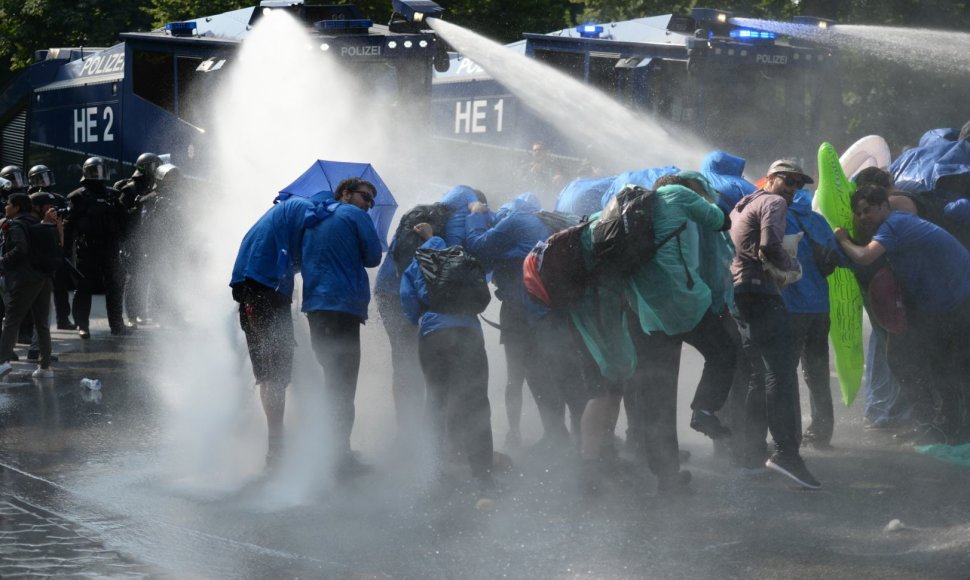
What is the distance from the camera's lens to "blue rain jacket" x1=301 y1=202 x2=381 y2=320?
23.1 ft

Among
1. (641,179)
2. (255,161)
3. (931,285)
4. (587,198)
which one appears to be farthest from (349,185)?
(255,161)

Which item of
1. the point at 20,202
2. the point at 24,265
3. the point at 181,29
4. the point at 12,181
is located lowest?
the point at 24,265

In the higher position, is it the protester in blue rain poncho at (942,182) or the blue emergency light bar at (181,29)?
the blue emergency light bar at (181,29)

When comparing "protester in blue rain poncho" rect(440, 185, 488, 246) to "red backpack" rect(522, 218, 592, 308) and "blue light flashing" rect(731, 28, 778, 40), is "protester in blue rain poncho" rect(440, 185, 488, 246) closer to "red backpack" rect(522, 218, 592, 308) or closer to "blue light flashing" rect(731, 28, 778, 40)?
"red backpack" rect(522, 218, 592, 308)

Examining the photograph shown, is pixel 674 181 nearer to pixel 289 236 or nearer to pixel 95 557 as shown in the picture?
pixel 289 236

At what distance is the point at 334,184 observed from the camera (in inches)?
330

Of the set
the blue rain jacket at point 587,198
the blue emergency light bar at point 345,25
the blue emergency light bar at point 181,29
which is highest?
the blue emergency light bar at point 345,25

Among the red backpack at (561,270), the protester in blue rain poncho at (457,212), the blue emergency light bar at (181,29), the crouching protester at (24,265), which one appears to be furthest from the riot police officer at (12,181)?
the red backpack at (561,270)

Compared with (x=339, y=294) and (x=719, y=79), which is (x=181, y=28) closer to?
(x=719, y=79)

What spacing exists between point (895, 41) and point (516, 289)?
13.5 metres

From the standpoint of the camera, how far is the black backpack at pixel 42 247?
10219 mm

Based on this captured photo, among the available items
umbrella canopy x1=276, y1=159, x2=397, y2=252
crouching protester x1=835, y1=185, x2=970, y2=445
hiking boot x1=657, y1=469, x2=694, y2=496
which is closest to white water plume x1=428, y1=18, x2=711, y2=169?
umbrella canopy x1=276, y1=159, x2=397, y2=252

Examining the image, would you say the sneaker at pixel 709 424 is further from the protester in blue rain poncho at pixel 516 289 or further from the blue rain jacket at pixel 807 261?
the protester in blue rain poncho at pixel 516 289

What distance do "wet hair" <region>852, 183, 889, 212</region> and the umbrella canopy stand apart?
294 centimetres
